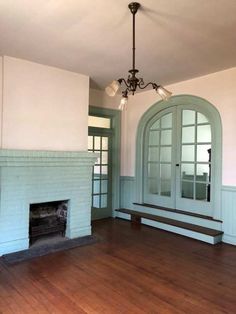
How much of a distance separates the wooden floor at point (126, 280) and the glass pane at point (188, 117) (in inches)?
83.7

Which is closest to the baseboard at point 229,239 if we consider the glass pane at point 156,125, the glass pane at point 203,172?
the glass pane at point 203,172

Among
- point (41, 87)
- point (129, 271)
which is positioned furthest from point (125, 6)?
point (129, 271)

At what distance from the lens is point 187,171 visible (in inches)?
189

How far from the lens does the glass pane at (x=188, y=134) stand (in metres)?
4.73

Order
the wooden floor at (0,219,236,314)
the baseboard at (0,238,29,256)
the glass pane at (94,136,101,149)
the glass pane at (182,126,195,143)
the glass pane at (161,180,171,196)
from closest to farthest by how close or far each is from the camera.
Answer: the wooden floor at (0,219,236,314), the baseboard at (0,238,29,256), the glass pane at (182,126,195,143), the glass pane at (161,180,171,196), the glass pane at (94,136,101,149)

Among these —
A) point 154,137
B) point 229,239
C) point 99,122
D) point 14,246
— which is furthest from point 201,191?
point 14,246

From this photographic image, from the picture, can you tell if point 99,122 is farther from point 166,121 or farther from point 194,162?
point 194,162

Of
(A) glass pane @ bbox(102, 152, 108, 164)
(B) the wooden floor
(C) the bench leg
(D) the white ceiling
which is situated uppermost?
(D) the white ceiling

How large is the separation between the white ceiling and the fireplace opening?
2.23 metres

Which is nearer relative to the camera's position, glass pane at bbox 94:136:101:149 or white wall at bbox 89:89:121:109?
white wall at bbox 89:89:121:109

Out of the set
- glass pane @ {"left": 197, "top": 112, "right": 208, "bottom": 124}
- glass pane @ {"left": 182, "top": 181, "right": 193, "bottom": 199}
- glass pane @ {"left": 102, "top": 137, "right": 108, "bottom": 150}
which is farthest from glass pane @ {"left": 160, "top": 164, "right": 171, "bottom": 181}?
glass pane @ {"left": 102, "top": 137, "right": 108, "bottom": 150}

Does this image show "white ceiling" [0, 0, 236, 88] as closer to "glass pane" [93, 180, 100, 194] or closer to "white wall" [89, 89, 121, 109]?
"white wall" [89, 89, 121, 109]

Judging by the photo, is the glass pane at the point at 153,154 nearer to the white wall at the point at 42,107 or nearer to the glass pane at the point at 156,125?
the glass pane at the point at 156,125

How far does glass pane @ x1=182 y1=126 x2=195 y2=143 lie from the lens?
15.5 ft
